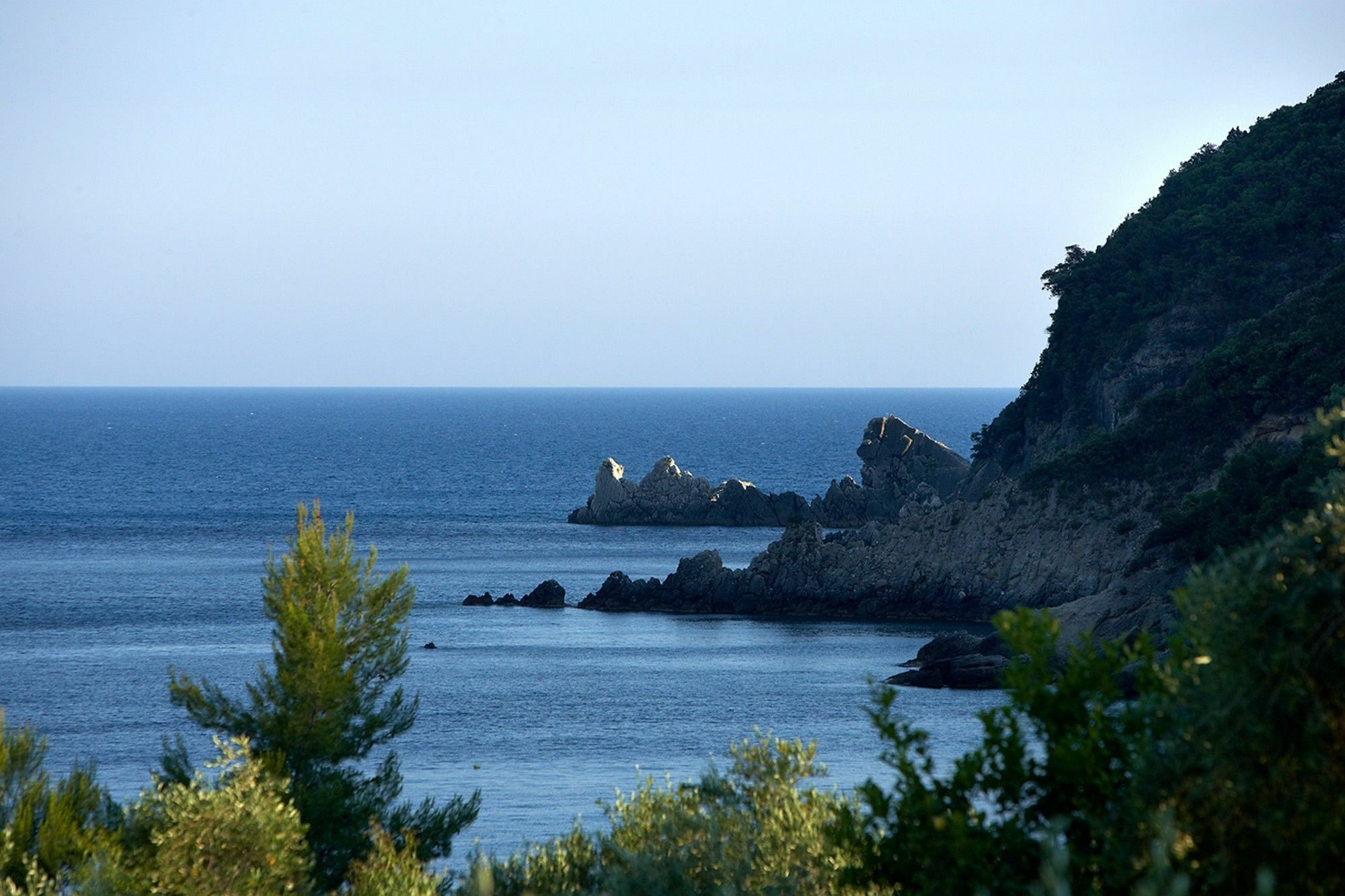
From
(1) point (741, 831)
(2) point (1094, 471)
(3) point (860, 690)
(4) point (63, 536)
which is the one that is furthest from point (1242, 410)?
(4) point (63, 536)

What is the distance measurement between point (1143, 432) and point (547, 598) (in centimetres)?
3074

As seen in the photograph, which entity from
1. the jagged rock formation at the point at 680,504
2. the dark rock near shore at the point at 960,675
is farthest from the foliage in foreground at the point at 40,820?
the jagged rock formation at the point at 680,504

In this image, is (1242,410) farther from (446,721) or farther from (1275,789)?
(1275,789)

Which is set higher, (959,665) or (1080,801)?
(1080,801)

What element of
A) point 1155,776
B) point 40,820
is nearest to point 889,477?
point 40,820

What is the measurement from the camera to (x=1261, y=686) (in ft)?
34.8

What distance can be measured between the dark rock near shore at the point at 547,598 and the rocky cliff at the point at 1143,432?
2.51m

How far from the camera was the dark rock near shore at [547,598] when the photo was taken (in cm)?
7606

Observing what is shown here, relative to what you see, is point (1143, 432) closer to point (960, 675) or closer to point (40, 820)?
point (960, 675)

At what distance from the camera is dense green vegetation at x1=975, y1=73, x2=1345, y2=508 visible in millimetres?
62625

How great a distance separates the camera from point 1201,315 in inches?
3000

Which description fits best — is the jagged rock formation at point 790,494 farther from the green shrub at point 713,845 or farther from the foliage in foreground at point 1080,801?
the foliage in foreground at point 1080,801

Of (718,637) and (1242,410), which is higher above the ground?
(1242,410)

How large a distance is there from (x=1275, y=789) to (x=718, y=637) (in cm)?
5740
